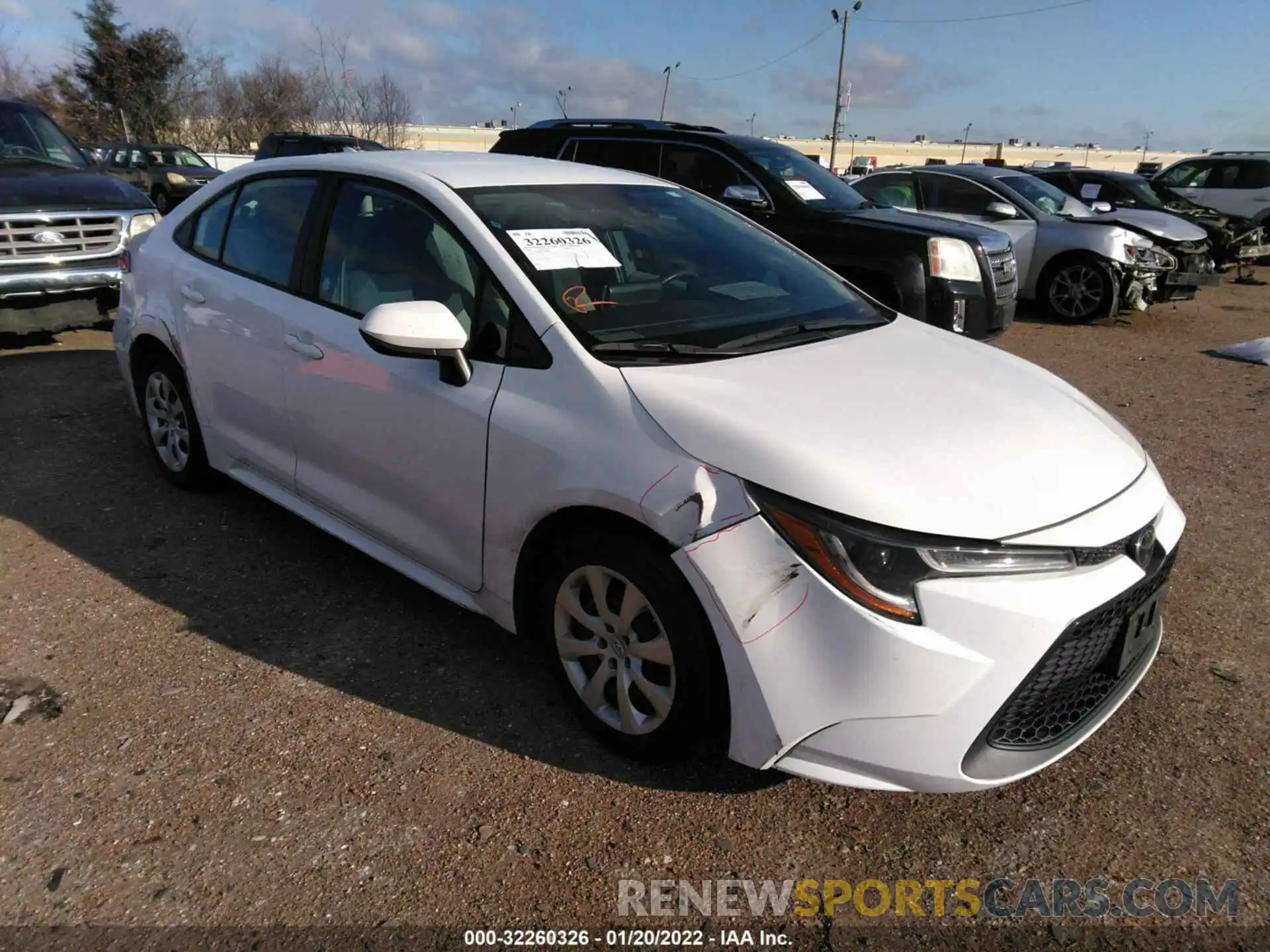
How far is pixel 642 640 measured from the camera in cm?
244

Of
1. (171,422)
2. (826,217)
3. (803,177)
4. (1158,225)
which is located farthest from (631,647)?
(1158,225)

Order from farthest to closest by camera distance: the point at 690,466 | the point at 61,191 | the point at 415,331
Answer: the point at 61,191, the point at 415,331, the point at 690,466

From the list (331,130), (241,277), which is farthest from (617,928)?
(331,130)

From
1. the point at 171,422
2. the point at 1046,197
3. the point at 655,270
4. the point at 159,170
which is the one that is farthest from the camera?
the point at 159,170

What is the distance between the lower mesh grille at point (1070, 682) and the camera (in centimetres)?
213

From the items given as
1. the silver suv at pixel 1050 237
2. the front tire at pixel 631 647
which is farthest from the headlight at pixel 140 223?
the silver suv at pixel 1050 237

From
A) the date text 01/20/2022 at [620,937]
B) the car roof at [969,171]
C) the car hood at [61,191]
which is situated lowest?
the date text 01/20/2022 at [620,937]

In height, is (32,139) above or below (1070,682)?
above

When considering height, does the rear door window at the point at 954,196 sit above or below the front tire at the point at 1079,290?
above

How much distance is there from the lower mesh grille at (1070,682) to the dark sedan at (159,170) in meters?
19.2

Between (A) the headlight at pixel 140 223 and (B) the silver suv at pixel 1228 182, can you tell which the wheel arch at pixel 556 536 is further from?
(B) the silver suv at pixel 1228 182

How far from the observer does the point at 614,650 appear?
8.32 feet

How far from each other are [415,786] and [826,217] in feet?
18.6

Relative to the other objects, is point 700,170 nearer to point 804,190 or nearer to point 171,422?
point 804,190
